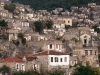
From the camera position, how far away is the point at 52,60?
9588cm

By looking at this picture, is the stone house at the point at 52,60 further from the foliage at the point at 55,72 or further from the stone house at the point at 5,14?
the stone house at the point at 5,14

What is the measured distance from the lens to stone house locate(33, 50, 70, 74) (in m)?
95.6

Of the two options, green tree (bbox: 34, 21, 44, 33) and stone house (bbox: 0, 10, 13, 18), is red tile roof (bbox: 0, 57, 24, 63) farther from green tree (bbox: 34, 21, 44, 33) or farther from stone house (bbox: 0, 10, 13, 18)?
stone house (bbox: 0, 10, 13, 18)

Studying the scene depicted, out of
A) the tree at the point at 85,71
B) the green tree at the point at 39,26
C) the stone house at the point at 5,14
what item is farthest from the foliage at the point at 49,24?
the tree at the point at 85,71

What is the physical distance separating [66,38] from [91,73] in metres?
22.0

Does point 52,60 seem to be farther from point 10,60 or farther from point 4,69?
point 4,69

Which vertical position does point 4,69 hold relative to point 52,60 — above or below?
below

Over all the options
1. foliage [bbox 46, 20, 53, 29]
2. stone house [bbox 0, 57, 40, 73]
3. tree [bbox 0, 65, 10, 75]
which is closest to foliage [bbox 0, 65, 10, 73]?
tree [bbox 0, 65, 10, 75]

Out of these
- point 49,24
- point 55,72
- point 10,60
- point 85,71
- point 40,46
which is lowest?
point 85,71

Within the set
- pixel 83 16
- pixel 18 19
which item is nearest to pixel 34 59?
pixel 18 19

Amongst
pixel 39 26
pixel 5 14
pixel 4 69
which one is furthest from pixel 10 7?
pixel 4 69

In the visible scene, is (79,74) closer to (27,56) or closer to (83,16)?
→ (27,56)

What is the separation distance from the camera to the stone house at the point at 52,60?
95562 mm

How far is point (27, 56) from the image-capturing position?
99812 millimetres
